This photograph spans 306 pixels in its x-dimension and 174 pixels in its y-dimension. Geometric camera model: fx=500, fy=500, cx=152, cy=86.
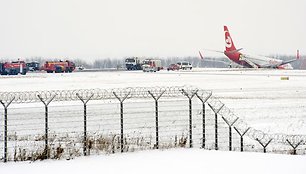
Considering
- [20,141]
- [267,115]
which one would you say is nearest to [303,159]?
[20,141]

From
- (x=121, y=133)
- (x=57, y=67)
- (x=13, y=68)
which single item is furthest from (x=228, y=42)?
(x=121, y=133)

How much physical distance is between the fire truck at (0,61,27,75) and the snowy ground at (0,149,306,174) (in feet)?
251

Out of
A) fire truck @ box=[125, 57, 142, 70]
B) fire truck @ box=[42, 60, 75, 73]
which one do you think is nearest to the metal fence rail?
fire truck @ box=[42, 60, 75, 73]

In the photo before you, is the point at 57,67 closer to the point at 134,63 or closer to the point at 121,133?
the point at 134,63

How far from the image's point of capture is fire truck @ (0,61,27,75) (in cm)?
8638

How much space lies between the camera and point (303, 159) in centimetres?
1234

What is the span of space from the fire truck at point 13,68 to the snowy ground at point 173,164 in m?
76.5

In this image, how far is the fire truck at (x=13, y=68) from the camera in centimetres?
8638

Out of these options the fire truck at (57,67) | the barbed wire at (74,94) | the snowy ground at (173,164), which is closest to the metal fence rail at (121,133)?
the barbed wire at (74,94)

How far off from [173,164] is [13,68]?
80.0m

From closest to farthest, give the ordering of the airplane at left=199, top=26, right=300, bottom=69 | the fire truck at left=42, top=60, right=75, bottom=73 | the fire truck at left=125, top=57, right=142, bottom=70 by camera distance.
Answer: the fire truck at left=42, top=60, right=75, bottom=73 < the fire truck at left=125, top=57, right=142, bottom=70 < the airplane at left=199, top=26, right=300, bottom=69

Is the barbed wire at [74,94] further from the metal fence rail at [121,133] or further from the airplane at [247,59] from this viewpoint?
the airplane at [247,59]

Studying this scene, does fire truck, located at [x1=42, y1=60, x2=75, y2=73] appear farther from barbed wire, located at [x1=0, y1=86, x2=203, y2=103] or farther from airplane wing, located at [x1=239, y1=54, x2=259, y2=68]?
barbed wire, located at [x1=0, y1=86, x2=203, y2=103]

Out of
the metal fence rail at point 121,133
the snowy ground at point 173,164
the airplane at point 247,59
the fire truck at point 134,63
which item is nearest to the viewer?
the snowy ground at point 173,164
